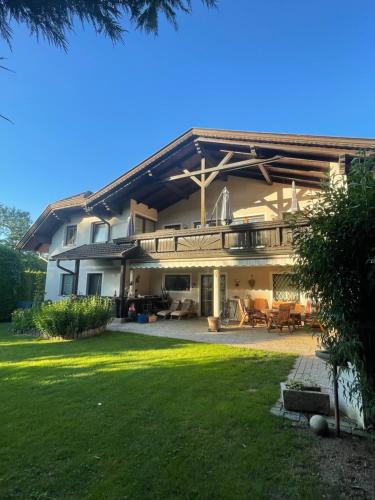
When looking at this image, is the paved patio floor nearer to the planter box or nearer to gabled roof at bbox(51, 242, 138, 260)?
gabled roof at bbox(51, 242, 138, 260)

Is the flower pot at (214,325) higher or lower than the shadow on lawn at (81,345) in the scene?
higher

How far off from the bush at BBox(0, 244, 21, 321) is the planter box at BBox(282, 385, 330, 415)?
14719 mm

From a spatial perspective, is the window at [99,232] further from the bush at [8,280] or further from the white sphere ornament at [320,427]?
the white sphere ornament at [320,427]

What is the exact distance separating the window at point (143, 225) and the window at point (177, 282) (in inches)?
119

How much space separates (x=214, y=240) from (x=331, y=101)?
943 cm

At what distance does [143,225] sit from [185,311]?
566 centimetres

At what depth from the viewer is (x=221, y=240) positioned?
10.7 meters

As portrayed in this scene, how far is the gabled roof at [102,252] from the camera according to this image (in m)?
12.7

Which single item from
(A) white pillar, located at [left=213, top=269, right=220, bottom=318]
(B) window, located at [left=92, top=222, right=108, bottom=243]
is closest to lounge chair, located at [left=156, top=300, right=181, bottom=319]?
(A) white pillar, located at [left=213, top=269, right=220, bottom=318]

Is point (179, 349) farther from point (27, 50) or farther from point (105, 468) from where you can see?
point (27, 50)

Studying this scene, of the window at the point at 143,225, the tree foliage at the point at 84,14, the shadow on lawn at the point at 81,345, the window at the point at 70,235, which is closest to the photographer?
the tree foliage at the point at 84,14

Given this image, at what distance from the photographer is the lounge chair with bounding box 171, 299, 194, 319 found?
13336mm

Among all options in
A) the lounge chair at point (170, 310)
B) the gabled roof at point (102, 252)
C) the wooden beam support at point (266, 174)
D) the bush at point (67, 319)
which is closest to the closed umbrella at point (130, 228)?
the gabled roof at point (102, 252)

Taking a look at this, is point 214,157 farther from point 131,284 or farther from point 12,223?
point 12,223
